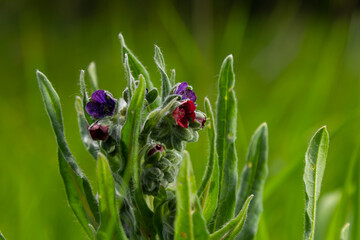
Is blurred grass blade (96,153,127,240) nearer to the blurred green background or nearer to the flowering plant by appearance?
the flowering plant

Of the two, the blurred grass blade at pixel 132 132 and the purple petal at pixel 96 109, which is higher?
the purple petal at pixel 96 109

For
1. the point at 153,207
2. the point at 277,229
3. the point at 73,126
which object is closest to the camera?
the point at 153,207

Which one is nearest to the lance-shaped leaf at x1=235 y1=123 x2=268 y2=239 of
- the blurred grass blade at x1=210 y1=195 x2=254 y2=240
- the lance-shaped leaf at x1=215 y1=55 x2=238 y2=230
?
the lance-shaped leaf at x1=215 y1=55 x2=238 y2=230

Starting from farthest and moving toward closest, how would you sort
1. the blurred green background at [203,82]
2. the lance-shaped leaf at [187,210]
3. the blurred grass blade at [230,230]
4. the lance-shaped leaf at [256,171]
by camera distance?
the blurred green background at [203,82]
the lance-shaped leaf at [256,171]
the blurred grass blade at [230,230]
the lance-shaped leaf at [187,210]

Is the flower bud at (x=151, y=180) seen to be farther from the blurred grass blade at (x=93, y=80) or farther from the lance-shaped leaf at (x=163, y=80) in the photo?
the blurred grass blade at (x=93, y=80)

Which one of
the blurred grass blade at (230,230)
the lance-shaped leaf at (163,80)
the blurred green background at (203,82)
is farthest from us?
the blurred green background at (203,82)

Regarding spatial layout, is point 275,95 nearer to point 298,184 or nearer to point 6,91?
point 298,184

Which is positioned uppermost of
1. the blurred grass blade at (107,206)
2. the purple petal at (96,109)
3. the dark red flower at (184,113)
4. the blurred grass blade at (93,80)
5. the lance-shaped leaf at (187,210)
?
the blurred grass blade at (93,80)

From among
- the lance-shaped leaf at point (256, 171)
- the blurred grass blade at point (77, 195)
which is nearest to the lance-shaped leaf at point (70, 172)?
the blurred grass blade at point (77, 195)

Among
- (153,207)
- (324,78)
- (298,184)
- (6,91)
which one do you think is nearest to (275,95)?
(324,78)
